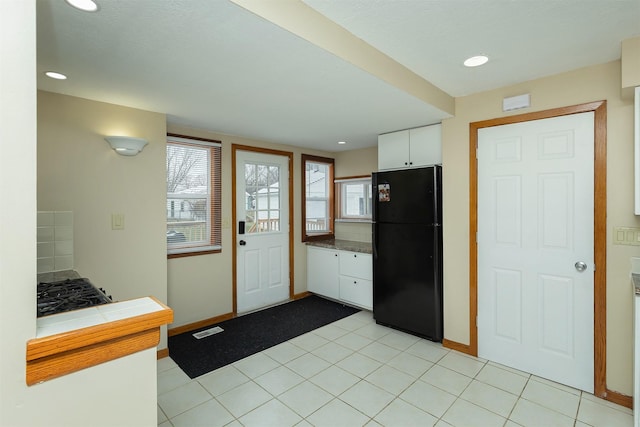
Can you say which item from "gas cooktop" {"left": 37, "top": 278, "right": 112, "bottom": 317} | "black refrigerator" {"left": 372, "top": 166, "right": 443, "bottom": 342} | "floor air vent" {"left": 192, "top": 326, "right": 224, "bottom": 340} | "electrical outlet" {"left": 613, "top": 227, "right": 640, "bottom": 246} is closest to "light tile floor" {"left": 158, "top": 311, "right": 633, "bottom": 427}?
"black refrigerator" {"left": 372, "top": 166, "right": 443, "bottom": 342}

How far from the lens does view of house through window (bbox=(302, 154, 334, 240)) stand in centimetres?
464

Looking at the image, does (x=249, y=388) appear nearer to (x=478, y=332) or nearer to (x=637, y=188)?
(x=478, y=332)

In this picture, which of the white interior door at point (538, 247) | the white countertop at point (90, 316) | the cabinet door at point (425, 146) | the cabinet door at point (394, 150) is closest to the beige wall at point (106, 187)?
the white countertop at point (90, 316)

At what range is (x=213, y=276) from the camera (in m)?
3.59

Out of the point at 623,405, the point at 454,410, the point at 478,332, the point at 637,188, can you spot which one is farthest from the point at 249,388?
the point at 637,188

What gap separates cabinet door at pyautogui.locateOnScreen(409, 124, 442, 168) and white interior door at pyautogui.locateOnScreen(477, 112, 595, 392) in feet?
1.38

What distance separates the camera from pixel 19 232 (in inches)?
31.4

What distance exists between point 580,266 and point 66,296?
3.29 m

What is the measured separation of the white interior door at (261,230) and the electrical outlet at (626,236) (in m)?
3.35

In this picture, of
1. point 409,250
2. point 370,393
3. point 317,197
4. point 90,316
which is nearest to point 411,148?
point 409,250

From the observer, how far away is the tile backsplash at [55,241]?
7.27 feet

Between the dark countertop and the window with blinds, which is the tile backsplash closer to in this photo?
the window with blinds

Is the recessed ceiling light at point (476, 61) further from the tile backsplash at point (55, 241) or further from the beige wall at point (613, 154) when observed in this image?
the tile backsplash at point (55, 241)

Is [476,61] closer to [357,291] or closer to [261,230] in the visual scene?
[357,291]
